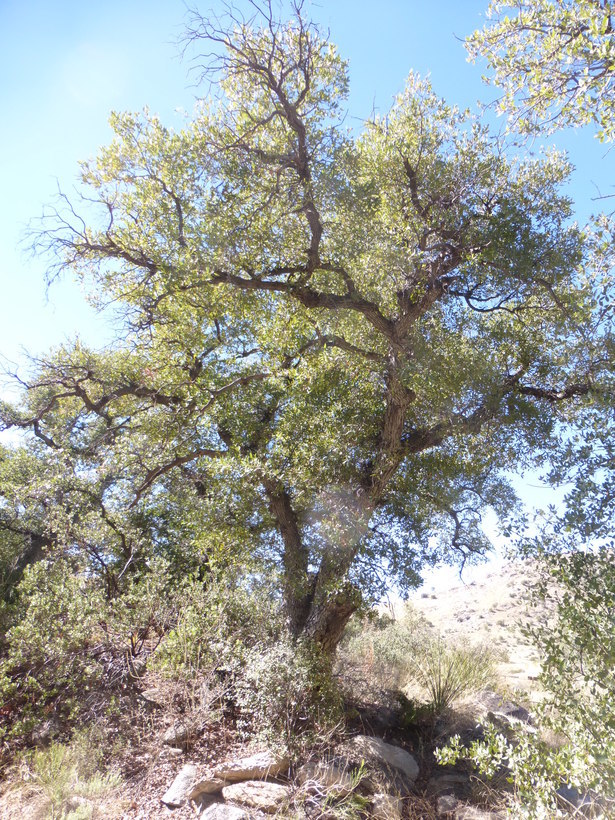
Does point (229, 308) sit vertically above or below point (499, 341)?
below

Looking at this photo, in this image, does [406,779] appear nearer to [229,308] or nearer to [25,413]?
→ [229,308]

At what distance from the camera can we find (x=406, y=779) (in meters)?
6.07

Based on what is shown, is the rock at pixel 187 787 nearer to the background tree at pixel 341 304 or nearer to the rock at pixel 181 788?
the rock at pixel 181 788

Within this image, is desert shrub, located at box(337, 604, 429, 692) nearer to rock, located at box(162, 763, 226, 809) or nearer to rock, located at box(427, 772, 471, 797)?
rock, located at box(427, 772, 471, 797)

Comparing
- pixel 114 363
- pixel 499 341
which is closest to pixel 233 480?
pixel 114 363

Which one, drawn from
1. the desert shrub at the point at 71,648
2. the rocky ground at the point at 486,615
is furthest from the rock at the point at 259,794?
the rocky ground at the point at 486,615

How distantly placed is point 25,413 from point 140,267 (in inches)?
313

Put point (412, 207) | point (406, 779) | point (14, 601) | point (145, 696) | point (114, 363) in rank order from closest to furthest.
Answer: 1. point (406, 779)
2. point (145, 696)
3. point (412, 207)
4. point (114, 363)
5. point (14, 601)

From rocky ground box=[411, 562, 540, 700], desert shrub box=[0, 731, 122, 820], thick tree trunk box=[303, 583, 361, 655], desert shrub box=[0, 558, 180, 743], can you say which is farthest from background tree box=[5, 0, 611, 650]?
rocky ground box=[411, 562, 540, 700]

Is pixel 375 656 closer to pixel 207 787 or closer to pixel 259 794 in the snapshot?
pixel 259 794

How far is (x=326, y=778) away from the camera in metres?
5.26

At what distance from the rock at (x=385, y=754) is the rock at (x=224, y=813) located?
1.85m

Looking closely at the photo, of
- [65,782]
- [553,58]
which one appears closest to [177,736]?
[65,782]

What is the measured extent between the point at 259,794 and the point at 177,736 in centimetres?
134
